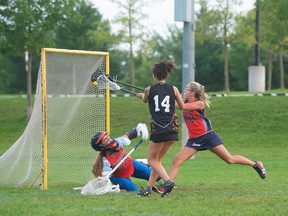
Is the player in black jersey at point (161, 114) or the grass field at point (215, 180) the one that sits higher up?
the player in black jersey at point (161, 114)

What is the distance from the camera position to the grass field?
884cm

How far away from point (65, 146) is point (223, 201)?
12.2 ft

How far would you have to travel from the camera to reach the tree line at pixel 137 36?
2806 centimetres

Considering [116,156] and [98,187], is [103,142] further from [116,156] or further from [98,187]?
[98,187]

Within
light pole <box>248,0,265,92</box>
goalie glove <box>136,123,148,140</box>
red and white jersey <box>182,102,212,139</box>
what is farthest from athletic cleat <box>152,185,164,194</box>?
light pole <box>248,0,265,92</box>

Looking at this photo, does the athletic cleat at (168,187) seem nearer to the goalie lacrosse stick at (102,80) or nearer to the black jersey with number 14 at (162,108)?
the black jersey with number 14 at (162,108)

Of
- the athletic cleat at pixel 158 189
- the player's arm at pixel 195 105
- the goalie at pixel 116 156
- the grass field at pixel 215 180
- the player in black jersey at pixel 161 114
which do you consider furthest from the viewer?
the goalie at pixel 116 156

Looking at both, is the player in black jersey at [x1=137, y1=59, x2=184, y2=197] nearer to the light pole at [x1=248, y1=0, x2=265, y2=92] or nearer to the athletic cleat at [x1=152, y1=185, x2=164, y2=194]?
the athletic cleat at [x1=152, y1=185, x2=164, y2=194]

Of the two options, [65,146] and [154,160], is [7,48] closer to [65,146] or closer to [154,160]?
[65,146]

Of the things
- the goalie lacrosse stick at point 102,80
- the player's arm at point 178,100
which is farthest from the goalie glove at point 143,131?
the goalie lacrosse stick at point 102,80

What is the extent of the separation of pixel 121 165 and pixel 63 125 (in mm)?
1544

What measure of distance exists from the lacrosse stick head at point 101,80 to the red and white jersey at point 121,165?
1.19m

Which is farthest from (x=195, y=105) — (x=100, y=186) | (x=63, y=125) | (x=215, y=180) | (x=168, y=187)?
(x=215, y=180)

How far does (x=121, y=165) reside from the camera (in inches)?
441
